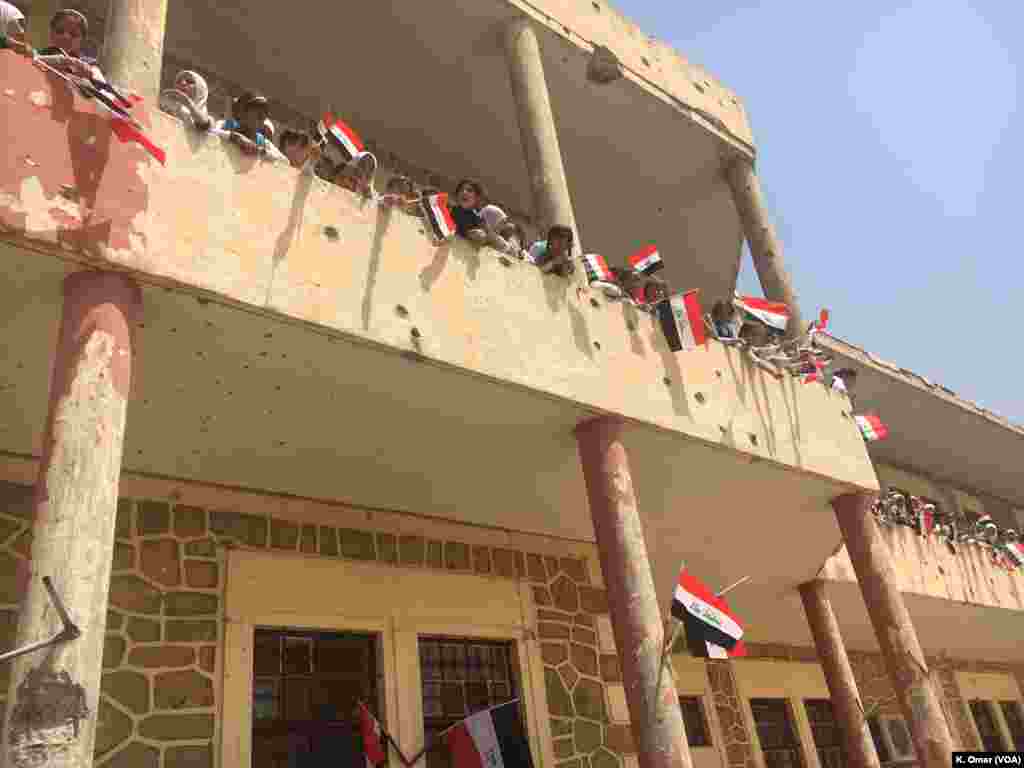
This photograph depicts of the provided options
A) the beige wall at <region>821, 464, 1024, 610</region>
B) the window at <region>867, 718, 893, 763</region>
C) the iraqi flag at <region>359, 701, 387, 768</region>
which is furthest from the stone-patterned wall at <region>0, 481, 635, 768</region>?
the window at <region>867, 718, 893, 763</region>

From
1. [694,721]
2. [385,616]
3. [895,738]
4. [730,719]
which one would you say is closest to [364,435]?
[385,616]

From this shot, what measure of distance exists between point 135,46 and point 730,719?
9732mm

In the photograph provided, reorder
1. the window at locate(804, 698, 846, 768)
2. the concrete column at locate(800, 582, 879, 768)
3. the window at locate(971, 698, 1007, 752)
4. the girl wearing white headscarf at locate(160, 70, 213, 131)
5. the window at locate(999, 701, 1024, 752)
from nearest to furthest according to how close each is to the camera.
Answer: the girl wearing white headscarf at locate(160, 70, 213, 131), the concrete column at locate(800, 582, 879, 768), the window at locate(804, 698, 846, 768), the window at locate(971, 698, 1007, 752), the window at locate(999, 701, 1024, 752)

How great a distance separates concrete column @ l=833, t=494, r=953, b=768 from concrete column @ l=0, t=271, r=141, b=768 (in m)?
6.71

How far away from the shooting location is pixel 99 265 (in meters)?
4.00

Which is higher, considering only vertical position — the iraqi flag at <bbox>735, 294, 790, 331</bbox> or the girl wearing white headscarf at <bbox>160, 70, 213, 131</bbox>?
the iraqi flag at <bbox>735, 294, 790, 331</bbox>

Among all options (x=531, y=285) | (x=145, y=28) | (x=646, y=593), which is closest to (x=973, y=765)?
(x=646, y=593)

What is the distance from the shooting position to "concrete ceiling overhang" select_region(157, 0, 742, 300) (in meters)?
8.34

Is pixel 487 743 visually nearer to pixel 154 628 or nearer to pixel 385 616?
pixel 385 616

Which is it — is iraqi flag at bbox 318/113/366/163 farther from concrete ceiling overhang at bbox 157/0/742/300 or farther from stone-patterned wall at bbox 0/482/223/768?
concrete ceiling overhang at bbox 157/0/742/300

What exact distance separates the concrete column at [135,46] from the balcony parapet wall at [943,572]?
8758 millimetres

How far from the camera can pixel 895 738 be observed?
1292 cm

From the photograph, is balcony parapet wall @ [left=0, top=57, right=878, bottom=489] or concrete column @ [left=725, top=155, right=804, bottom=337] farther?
concrete column @ [left=725, top=155, right=804, bottom=337]

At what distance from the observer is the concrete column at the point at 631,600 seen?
202 inches
